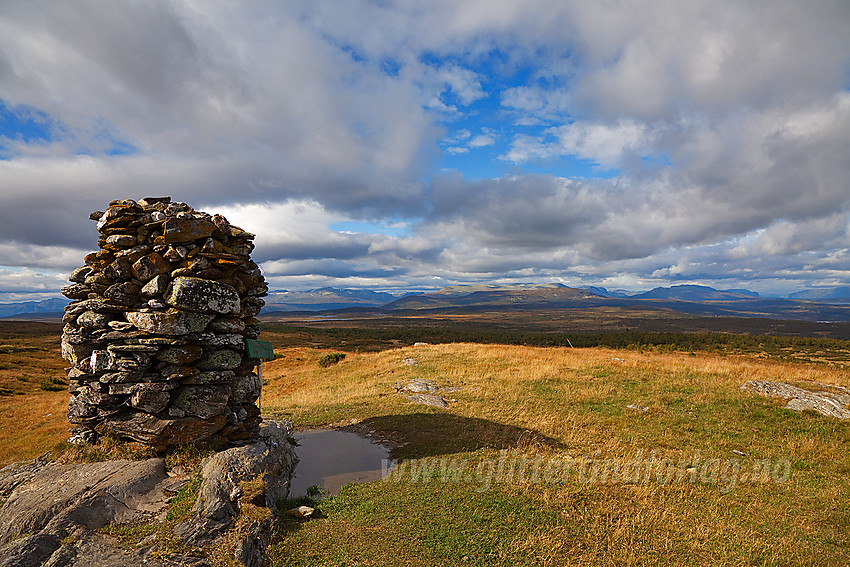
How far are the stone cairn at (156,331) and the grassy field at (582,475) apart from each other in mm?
4759

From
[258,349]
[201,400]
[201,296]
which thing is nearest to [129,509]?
[201,400]

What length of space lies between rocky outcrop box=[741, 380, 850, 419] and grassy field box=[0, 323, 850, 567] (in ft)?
2.37

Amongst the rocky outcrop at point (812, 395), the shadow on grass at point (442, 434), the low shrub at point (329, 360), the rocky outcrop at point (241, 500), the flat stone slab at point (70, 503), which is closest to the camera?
the flat stone slab at point (70, 503)

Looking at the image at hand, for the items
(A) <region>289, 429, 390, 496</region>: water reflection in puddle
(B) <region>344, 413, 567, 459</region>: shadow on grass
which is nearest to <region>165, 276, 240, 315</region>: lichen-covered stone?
(A) <region>289, 429, 390, 496</region>: water reflection in puddle

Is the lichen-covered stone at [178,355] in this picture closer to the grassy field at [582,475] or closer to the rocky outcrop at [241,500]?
the rocky outcrop at [241,500]

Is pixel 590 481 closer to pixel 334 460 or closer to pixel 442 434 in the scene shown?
pixel 442 434

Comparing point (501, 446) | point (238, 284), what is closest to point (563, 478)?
point (501, 446)

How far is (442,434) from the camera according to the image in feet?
50.5

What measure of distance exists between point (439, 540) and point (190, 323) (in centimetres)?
898

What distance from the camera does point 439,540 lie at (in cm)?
858

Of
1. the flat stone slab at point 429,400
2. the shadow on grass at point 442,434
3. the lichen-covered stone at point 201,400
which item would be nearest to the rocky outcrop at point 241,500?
the lichen-covered stone at point 201,400

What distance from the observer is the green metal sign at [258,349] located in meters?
12.3

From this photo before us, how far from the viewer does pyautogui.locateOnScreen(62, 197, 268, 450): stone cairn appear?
10570 mm

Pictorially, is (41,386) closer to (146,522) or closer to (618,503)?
(146,522)
